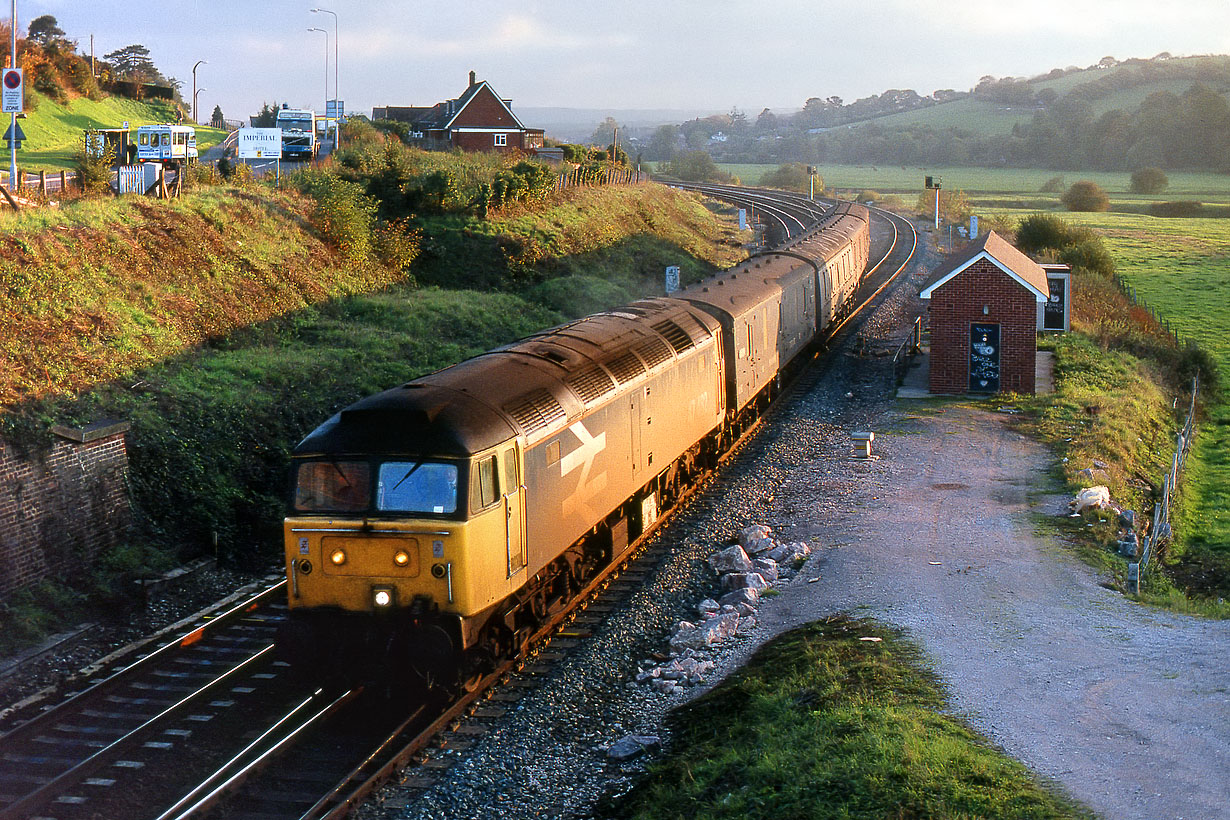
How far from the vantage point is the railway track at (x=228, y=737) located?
34.8ft

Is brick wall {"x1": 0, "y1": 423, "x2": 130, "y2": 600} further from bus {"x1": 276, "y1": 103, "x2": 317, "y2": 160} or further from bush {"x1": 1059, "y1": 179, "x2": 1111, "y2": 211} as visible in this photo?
bush {"x1": 1059, "y1": 179, "x2": 1111, "y2": 211}

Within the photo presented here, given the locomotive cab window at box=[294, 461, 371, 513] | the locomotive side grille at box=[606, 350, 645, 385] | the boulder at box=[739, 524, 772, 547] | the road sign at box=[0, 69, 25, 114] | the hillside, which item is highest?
the hillside

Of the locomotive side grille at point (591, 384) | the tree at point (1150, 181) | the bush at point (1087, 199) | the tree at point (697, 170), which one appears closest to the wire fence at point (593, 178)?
the locomotive side grille at point (591, 384)

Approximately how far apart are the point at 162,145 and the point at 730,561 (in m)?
25.1

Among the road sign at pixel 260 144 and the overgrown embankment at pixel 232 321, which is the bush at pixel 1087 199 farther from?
the road sign at pixel 260 144

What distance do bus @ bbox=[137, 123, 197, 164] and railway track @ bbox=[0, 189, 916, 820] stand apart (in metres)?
23.1

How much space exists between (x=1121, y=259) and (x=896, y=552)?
195ft

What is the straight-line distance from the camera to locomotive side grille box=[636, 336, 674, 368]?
1757cm

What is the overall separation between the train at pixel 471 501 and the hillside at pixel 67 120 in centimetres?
2531

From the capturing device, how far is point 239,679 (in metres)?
13.4

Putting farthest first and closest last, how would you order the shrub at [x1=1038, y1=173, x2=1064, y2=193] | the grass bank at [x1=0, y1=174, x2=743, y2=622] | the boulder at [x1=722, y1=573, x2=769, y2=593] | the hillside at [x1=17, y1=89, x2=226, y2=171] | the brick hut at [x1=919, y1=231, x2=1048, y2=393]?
the shrub at [x1=1038, y1=173, x2=1064, y2=193]
the hillside at [x1=17, y1=89, x2=226, y2=171]
the brick hut at [x1=919, y1=231, x2=1048, y2=393]
the grass bank at [x1=0, y1=174, x2=743, y2=622]
the boulder at [x1=722, y1=573, x2=769, y2=593]

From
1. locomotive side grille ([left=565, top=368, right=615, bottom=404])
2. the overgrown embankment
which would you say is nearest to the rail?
locomotive side grille ([left=565, top=368, right=615, bottom=404])

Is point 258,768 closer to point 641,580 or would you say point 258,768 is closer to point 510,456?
point 510,456

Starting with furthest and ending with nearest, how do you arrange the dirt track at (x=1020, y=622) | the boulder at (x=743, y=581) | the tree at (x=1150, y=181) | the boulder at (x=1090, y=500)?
the tree at (x=1150, y=181), the boulder at (x=1090, y=500), the boulder at (x=743, y=581), the dirt track at (x=1020, y=622)
